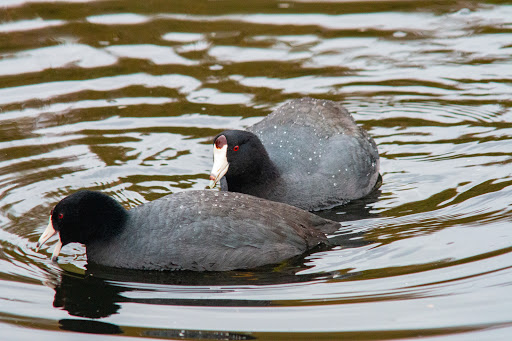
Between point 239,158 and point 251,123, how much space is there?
1863mm

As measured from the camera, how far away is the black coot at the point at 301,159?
7.80 metres

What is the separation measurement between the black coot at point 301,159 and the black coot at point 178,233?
2.79ft

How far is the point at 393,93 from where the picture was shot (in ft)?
33.5

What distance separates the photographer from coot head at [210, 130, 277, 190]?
25.3ft

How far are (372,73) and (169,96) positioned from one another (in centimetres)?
246

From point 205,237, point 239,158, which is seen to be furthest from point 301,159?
point 205,237

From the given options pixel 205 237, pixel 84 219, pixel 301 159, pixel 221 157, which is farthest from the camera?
pixel 301 159

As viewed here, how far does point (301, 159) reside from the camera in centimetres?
819

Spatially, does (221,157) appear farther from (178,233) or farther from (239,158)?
(178,233)

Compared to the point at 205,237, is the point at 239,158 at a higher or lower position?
higher

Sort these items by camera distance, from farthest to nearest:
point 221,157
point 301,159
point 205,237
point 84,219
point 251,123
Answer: point 251,123 → point 301,159 → point 221,157 → point 84,219 → point 205,237

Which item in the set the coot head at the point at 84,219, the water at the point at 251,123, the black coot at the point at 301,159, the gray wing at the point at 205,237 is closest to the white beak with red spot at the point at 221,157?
the black coot at the point at 301,159

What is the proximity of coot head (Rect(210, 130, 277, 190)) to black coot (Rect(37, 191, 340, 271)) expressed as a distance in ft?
2.84

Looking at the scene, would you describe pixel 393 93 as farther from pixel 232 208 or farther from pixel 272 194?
pixel 232 208
